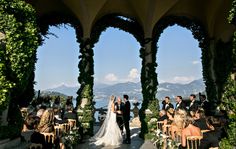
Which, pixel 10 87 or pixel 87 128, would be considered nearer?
pixel 10 87

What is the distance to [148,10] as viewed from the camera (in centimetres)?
1426

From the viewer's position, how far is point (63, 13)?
15.0 m

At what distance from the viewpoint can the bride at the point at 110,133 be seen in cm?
1106

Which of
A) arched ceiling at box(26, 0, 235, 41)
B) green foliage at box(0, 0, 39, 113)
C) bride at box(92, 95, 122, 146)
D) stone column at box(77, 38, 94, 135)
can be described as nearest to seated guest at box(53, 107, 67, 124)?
stone column at box(77, 38, 94, 135)

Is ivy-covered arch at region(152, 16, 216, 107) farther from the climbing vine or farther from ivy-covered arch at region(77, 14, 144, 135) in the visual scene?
the climbing vine

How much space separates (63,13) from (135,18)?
345 centimetres

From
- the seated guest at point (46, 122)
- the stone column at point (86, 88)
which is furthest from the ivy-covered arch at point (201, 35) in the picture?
the seated guest at point (46, 122)

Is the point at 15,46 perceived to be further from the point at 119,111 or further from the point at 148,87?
the point at 148,87

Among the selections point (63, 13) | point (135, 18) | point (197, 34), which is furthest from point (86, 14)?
point (197, 34)

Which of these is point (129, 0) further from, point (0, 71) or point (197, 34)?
point (0, 71)

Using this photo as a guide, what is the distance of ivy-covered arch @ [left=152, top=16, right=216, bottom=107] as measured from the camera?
15.2m

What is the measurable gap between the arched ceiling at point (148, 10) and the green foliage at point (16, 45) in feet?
21.6

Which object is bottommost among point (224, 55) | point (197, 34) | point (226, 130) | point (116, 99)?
point (226, 130)

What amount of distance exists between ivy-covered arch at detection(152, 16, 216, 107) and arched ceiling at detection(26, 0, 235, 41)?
0.22 metres
